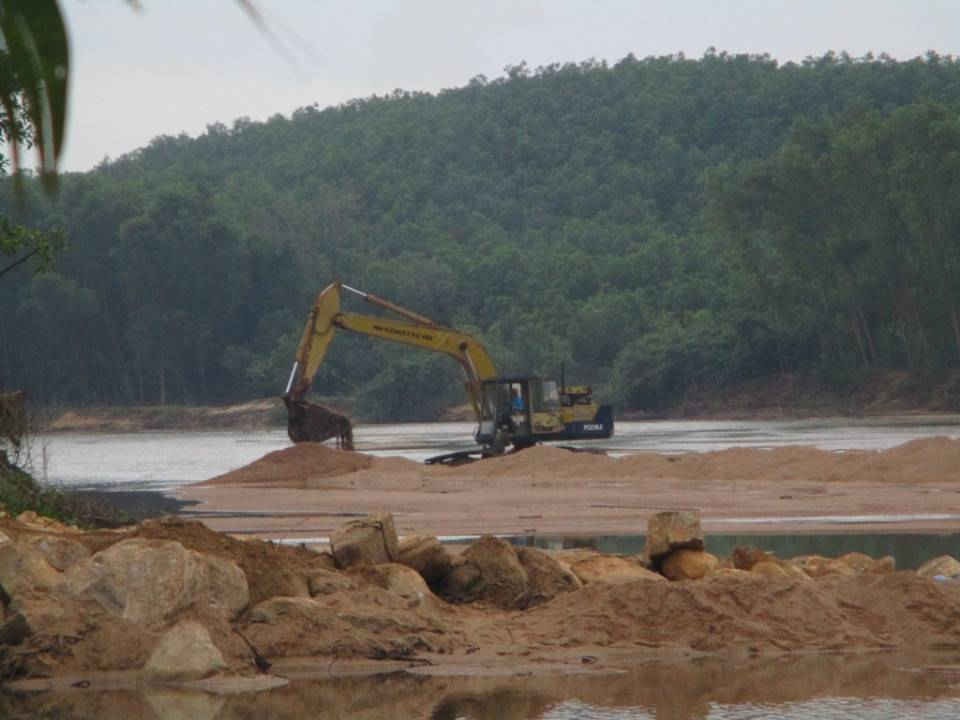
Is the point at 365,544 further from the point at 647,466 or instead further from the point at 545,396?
the point at 545,396

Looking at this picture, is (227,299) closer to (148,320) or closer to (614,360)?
(148,320)

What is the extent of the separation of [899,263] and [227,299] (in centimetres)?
5628

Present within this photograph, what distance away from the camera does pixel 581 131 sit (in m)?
170

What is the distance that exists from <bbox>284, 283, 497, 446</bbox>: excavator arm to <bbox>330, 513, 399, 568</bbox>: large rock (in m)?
27.3

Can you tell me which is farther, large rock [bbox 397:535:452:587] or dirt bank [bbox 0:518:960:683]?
large rock [bbox 397:535:452:587]

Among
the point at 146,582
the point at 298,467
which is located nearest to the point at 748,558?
the point at 146,582

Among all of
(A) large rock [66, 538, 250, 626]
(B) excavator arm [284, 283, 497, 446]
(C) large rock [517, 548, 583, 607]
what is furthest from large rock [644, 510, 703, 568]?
(B) excavator arm [284, 283, 497, 446]

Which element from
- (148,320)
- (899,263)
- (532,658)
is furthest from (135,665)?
(148,320)

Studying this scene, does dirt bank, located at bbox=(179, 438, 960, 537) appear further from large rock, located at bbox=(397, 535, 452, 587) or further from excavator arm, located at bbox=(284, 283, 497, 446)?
large rock, located at bbox=(397, 535, 452, 587)

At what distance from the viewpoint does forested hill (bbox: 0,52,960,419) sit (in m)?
95.9

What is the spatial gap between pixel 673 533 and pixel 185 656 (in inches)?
202

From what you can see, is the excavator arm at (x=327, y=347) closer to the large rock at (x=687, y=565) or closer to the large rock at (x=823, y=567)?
the large rock at (x=823, y=567)

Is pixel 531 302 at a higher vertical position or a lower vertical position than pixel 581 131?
lower

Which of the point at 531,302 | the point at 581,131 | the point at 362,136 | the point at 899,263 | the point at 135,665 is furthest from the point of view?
the point at 362,136
